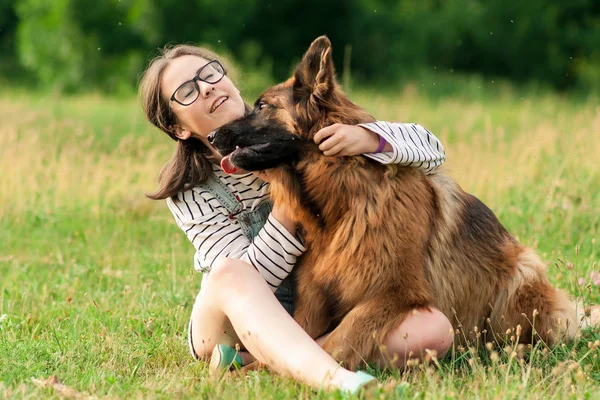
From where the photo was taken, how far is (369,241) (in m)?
3.10

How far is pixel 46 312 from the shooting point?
4.22 meters

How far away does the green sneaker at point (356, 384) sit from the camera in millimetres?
2602

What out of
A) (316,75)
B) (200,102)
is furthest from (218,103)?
(316,75)

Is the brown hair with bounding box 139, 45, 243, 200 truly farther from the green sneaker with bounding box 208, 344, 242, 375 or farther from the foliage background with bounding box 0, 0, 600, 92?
the foliage background with bounding box 0, 0, 600, 92

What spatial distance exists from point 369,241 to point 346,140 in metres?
0.44

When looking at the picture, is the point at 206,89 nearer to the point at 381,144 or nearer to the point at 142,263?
the point at 381,144

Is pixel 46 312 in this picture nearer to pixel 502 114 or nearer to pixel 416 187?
pixel 416 187

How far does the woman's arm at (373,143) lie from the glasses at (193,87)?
812mm

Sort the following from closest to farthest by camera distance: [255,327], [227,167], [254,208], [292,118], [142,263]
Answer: [255,327] → [292,118] → [227,167] → [254,208] → [142,263]

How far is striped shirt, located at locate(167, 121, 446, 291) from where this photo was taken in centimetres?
317

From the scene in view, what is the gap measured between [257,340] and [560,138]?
18.8 ft

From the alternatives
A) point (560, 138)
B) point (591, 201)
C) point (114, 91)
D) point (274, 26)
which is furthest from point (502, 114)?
point (114, 91)

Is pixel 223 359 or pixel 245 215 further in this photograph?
pixel 245 215

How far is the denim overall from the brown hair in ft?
0.23
